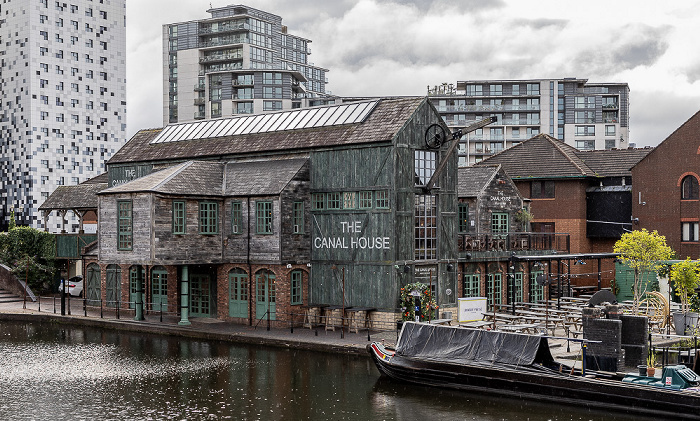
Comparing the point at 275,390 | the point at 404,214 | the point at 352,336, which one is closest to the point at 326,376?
the point at 275,390

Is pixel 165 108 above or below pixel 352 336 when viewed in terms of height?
above

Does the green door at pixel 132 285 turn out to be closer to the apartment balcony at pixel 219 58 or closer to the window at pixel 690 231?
the window at pixel 690 231

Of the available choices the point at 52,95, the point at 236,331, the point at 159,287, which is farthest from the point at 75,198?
the point at 52,95

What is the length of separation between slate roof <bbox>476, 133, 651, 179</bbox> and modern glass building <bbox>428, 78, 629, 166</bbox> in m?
35.7

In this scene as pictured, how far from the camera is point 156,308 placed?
120ft

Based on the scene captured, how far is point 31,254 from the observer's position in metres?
45.1

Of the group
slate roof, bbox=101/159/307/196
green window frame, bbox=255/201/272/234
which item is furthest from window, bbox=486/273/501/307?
green window frame, bbox=255/201/272/234

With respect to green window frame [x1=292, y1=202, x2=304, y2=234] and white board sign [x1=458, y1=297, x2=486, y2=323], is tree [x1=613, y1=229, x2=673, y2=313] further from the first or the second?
green window frame [x1=292, y1=202, x2=304, y2=234]

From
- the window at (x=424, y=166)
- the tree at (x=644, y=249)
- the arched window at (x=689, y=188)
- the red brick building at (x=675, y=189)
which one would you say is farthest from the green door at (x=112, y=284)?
the arched window at (x=689, y=188)

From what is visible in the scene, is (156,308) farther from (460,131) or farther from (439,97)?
(439,97)

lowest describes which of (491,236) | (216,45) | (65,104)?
(491,236)

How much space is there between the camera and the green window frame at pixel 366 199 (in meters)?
30.5

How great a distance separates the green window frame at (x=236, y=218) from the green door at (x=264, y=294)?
2.07 meters

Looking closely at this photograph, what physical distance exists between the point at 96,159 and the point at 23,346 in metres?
57.9
